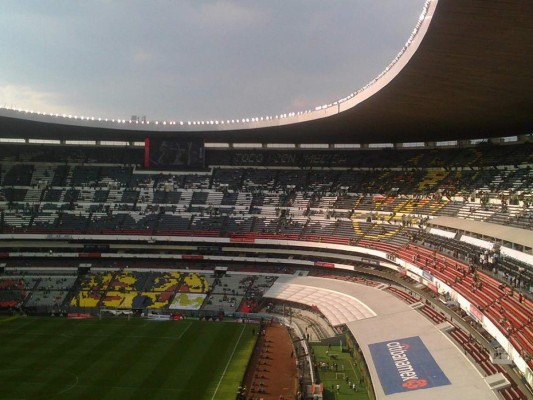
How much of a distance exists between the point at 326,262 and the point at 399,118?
15.9 metres

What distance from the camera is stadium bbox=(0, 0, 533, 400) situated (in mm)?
22703

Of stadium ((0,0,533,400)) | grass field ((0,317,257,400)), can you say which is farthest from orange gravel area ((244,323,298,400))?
grass field ((0,317,257,400))

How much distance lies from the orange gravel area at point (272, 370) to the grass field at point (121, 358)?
31.1 inches

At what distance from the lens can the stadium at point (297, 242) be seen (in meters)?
22.7

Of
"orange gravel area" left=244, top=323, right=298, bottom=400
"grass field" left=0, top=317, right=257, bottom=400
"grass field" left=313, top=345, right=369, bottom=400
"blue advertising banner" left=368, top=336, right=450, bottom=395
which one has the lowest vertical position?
"grass field" left=0, top=317, right=257, bottom=400

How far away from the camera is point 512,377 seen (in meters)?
19.8

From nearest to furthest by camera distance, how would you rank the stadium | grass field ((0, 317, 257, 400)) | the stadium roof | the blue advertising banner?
the stadium roof → the blue advertising banner → the stadium → grass field ((0, 317, 257, 400))

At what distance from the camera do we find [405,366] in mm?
22859

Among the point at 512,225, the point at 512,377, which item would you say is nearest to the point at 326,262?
the point at 512,225

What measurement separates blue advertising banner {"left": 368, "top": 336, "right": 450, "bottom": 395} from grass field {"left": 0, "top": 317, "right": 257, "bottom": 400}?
8081mm

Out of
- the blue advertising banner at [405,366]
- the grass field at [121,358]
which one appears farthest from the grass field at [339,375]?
the grass field at [121,358]

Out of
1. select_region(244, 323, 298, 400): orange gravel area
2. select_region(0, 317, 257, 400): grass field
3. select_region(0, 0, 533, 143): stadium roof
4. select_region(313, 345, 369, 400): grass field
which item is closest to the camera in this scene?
select_region(0, 0, 533, 143): stadium roof

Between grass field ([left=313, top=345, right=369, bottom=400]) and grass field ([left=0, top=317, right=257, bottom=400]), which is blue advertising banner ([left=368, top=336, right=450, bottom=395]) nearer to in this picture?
grass field ([left=313, top=345, right=369, bottom=400])

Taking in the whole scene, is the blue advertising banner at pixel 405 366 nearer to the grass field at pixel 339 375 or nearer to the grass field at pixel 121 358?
the grass field at pixel 339 375
